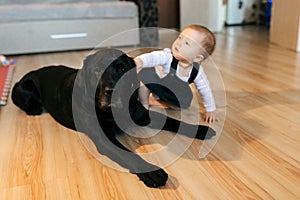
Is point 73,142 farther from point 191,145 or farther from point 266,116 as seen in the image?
point 266,116

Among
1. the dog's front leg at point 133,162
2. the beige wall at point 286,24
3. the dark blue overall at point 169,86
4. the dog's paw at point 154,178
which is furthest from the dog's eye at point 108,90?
the beige wall at point 286,24

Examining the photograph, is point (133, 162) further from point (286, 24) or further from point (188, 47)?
point (286, 24)

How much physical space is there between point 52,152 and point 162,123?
431 mm

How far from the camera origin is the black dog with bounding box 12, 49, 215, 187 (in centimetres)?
95

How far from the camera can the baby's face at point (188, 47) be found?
1181 millimetres

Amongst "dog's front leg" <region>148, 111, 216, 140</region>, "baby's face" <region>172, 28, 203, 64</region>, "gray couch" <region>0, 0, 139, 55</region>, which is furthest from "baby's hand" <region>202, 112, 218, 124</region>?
"gray couch" <region>0, 0, 139, 55</region>

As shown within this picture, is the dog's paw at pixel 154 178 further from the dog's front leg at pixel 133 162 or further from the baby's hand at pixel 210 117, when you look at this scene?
the baby's hand at pixel 210 117

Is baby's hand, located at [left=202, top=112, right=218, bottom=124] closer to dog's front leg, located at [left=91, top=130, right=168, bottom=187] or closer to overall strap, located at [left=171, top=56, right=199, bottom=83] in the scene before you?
overall strap, located at [left=171, top=56, right=199, bottom=83]

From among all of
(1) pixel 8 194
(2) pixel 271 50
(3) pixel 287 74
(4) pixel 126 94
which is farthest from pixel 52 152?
(2) pixel 271 50

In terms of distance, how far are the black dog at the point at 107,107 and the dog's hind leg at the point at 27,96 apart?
4.5 inches

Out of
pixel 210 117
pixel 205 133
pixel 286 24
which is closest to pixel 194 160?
pixel 205 133

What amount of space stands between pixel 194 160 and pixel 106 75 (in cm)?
40

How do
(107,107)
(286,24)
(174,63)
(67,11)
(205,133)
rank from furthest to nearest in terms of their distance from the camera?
(67,11)
(286,24)
(174,63)
(205,133)
(107,107)

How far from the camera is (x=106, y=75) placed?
3.13 ft
